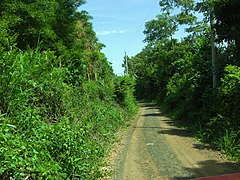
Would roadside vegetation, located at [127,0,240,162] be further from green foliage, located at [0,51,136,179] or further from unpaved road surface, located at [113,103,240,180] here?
green foliage, located at [0,51,136,179]

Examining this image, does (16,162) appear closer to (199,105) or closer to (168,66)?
(199,105)

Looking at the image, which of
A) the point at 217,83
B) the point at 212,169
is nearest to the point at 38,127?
the point at 212,169

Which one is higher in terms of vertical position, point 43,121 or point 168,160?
point 43,121

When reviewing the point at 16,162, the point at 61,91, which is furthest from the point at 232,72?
the point at 16,162

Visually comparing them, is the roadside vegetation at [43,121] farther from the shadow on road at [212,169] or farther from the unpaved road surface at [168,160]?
the shadow on road at [212,169]

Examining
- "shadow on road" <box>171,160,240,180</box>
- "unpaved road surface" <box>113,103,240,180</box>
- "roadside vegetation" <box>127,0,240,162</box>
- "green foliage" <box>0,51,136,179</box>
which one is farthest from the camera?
"roadside vegetation" <box>127,0,240,162</box>

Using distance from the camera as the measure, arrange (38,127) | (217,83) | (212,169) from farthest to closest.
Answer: (217,83)
(212,169)
(38,127)

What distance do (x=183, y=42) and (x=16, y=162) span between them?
1296 inches

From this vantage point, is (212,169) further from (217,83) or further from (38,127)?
(217,83)

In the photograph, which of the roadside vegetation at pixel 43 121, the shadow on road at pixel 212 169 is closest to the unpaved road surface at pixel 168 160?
the shadow on road at pixel 212 169

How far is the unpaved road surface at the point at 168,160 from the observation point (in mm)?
8655

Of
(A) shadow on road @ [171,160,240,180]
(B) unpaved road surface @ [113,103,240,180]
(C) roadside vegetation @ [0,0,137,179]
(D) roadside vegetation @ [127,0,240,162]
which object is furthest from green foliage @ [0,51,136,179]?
(D) roadside vegetation @ [127,0,240,162]

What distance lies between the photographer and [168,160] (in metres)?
10.1

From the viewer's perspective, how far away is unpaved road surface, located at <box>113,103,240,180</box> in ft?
28.4
